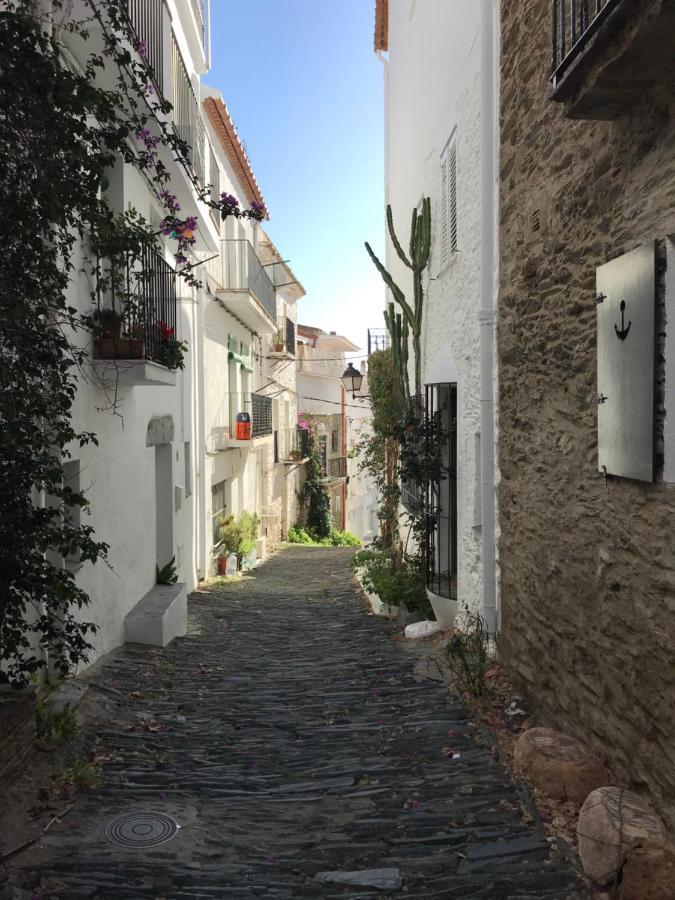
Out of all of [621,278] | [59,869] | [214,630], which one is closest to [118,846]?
[59,869]

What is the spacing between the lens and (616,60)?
3156mm

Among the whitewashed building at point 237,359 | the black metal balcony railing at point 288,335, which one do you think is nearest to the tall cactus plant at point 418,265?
the whitewashed building at point 237,359

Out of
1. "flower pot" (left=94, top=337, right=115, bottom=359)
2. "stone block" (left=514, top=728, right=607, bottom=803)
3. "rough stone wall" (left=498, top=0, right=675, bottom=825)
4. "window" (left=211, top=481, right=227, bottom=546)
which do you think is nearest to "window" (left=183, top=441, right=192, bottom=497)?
"window" (left=211, top=481, right=227, bottom=546)

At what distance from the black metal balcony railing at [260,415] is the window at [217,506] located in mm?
1408

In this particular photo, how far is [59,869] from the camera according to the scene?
3.33 meters

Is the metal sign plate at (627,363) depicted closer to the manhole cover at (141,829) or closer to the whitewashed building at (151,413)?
the manhole cover at (141,829)

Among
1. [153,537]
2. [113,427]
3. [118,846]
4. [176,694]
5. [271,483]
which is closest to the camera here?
[118,846]

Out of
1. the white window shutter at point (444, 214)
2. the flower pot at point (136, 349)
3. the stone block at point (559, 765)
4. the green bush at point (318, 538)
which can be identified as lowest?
the green bush at point (318, 538)

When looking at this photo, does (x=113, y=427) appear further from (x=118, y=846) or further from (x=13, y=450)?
(x=118, y=846)

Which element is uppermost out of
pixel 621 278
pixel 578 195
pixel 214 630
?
pixel 578 195

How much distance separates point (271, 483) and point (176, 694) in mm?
15473

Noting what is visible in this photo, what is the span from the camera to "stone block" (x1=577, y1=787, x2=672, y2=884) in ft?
10.4

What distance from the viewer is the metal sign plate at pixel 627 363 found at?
3410 mm

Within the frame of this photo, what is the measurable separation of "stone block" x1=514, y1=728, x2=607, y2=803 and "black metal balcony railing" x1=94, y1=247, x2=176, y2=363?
4200 millimetres
